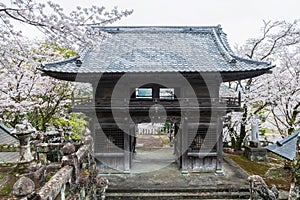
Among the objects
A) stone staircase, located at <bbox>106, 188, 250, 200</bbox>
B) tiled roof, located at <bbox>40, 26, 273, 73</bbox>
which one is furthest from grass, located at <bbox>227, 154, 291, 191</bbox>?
tiled roof, located at <bbox>40, 26, 273, 73</bbox>

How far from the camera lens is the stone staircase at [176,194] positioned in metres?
A: 8.28

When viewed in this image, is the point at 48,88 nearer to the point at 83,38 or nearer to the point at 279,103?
the point at 83,38

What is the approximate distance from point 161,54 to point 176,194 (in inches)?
231

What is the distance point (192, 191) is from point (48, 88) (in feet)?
28.0

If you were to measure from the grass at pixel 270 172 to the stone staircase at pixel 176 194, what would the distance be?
6.05ft

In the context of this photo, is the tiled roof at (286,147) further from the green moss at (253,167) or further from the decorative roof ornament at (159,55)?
the green moss at (253,167)

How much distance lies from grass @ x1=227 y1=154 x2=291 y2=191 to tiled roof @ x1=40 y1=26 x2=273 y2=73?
15.7ft

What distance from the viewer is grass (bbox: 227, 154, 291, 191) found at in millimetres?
9530

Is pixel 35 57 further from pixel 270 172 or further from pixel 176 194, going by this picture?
pixel 270 172

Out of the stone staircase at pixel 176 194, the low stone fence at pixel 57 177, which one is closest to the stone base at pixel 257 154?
the stone staircase at pixel 176 194

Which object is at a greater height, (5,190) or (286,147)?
(286,147)

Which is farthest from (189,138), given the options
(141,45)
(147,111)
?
(141,45)

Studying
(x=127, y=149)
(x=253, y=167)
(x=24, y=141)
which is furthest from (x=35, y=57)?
(x=253, y=167)

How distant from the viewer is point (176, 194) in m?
8.37
